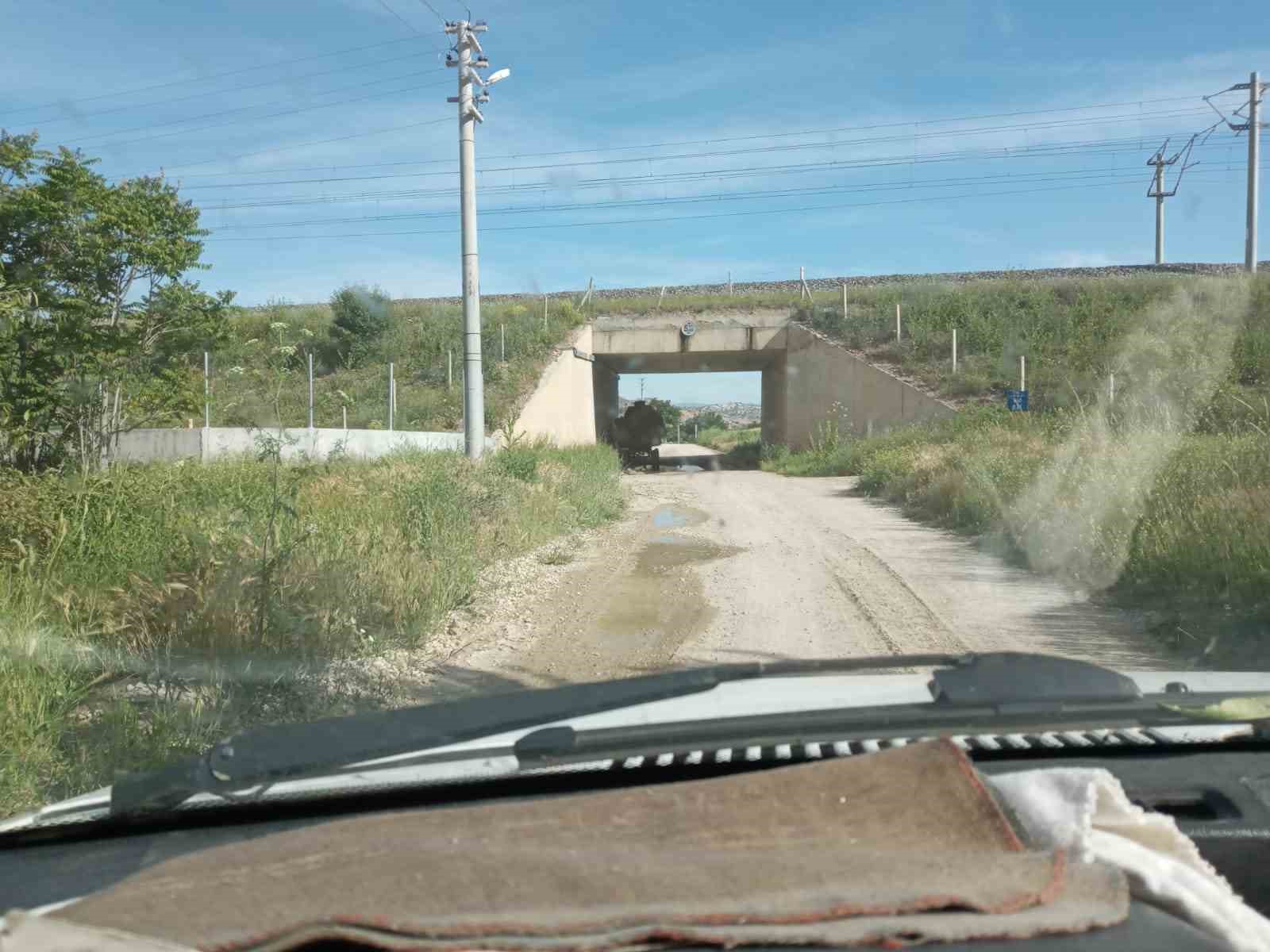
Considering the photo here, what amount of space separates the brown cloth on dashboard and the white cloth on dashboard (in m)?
0.10

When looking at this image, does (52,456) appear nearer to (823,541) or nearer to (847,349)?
(823,541)

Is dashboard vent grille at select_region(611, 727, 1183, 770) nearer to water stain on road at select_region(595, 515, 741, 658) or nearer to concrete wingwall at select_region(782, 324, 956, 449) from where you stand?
water stain on road at select_region(595, 515, 741, 658)

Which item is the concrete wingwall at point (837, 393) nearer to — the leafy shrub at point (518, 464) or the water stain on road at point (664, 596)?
the leafy shrub at point (518, 464)

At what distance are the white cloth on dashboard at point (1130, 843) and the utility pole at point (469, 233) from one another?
12765 millimetres

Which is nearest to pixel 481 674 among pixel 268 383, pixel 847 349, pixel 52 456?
pixel 268 383

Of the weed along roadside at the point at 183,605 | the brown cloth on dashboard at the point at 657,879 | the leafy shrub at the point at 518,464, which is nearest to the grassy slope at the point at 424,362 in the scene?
the leafy shrub at the point at 518,464

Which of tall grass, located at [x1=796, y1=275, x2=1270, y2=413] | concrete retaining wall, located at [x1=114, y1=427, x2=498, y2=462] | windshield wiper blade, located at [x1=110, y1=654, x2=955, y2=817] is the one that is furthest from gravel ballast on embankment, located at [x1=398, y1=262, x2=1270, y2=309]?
windshield wiper blade, located at [x1=110, y1=654, x2=955, y2=817]

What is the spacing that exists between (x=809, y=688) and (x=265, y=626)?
4.43m

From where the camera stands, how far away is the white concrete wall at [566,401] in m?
30.2

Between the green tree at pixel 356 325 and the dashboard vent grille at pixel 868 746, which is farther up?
the green tree at pixel 356 325

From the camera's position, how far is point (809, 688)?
330cm

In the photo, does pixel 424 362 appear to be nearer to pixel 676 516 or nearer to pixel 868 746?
pixel 676 516

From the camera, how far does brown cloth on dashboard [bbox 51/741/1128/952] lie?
1.37 m

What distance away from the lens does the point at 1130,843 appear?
168 centimetres
